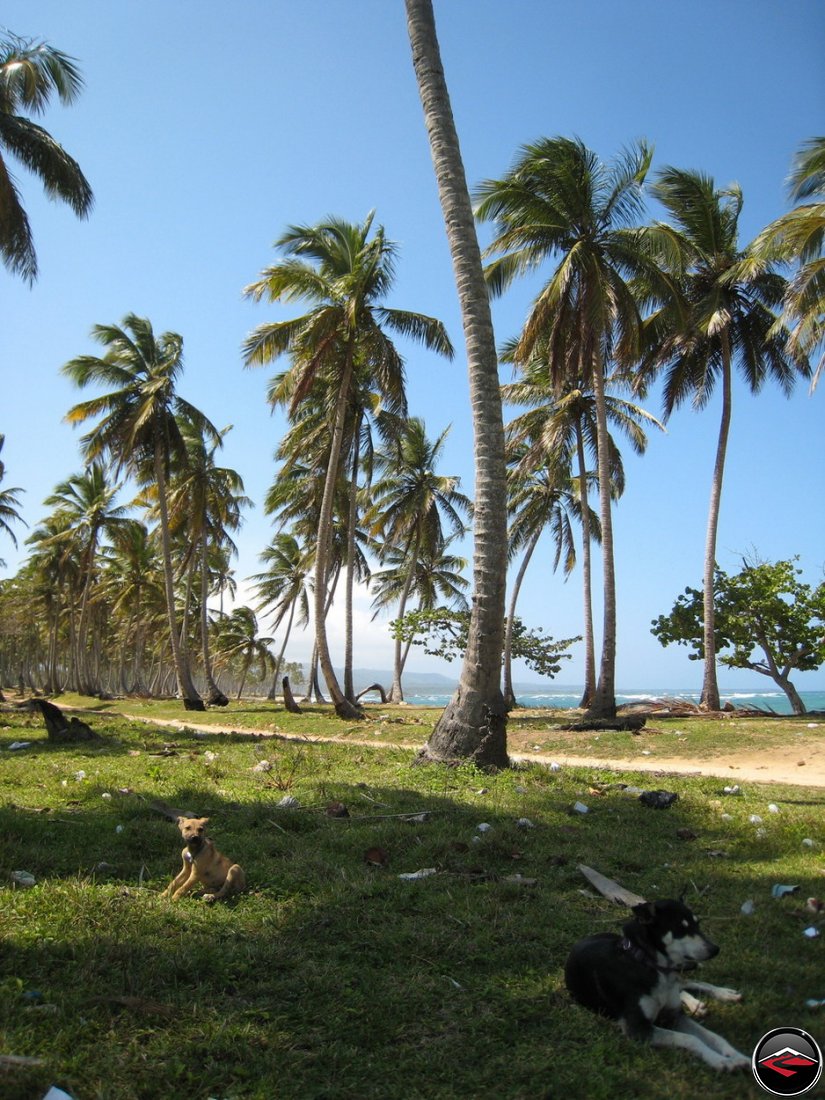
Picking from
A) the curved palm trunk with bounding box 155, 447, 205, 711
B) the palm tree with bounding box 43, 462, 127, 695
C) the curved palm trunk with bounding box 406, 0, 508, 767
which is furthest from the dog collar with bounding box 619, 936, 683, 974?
the palm tree with bounding box 43, 462, 127, 695

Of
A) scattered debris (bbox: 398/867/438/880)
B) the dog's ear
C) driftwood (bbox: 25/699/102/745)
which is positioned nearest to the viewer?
the dog's ear

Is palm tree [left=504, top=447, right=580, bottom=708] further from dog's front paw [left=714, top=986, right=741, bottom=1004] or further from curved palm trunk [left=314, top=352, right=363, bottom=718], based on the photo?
dog's front paw [left=714, top=986, right=741, bottom=1004]

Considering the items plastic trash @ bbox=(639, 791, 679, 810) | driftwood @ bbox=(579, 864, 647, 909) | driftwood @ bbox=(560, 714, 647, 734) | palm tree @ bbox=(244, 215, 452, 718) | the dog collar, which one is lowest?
driftwood @ bbox=(579, 864, 647, 909)

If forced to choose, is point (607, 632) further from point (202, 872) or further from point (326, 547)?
point (202, 872)

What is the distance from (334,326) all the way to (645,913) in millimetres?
20270

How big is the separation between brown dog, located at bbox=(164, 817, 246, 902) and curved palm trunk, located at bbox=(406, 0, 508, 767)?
534 cm

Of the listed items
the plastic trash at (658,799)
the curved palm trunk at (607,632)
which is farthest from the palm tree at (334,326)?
the plastic trash at (658,799)

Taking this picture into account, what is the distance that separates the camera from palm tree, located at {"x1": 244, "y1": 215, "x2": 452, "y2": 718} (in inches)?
846

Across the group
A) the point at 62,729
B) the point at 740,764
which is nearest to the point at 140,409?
Result: the point at 62,729

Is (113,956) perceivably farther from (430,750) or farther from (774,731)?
(774,731)

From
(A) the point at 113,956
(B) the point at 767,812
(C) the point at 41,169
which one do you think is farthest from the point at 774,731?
(C) the point at 41,169

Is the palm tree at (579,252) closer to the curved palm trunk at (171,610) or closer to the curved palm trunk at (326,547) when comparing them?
the curved palm trunk at (326,547)

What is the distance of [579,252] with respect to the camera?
1888 cm

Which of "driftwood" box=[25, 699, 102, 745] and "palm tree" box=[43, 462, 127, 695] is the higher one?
"palm tree" box=[43, 462, 127, 695]
